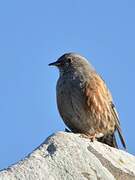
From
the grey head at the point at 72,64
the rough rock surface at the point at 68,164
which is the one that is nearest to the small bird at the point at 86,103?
the grey head at the point at 72,64

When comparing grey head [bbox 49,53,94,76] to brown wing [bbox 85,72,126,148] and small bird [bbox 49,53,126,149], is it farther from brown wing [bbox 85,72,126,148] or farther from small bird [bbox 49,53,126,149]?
brown wing [bbox 85,72,126,148]

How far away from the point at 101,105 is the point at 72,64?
1.07m

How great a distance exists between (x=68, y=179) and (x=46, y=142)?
2.86 ft

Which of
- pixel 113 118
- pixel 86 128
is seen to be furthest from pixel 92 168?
pixel 113 118

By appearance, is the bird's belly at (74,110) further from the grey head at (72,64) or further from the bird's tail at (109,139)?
the grey head at (72,64)

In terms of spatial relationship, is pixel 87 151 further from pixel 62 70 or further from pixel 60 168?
pixel 62 70

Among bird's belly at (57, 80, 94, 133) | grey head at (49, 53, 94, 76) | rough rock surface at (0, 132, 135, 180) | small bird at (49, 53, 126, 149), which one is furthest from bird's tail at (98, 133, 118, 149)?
rough rock surface at (0, 132, 135, 180)

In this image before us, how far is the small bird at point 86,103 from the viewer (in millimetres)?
10594

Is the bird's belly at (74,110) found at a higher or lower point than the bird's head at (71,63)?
lower

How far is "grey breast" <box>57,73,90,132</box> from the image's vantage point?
1058 cm

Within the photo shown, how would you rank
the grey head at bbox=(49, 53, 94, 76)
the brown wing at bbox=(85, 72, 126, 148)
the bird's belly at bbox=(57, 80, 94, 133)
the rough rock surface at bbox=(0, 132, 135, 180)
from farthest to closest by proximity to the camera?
the grey head at bbox=(49, 53, 94, 76) < the brown wing at bbox=(85, 72, 126, 148) < the bird's belly at bbox=(57, 80, 94, 133) < the rough rock surface at bbox=(0, 132, 135, 180)

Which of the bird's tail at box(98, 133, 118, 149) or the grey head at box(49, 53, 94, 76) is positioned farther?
the grey head at box(49, 53, 94, 76)

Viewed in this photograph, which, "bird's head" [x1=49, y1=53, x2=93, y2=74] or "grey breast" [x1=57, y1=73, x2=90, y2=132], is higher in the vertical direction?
"bird's head" [x1=49, y1=53, x2=93, y2=74]

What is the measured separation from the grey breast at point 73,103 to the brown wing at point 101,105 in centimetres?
13
